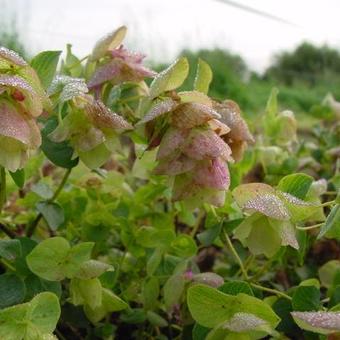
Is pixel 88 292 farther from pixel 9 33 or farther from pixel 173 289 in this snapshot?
pixel 9 33

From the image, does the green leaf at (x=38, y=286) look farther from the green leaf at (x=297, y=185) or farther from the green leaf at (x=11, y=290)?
the green leaf at (x=297, y=185)

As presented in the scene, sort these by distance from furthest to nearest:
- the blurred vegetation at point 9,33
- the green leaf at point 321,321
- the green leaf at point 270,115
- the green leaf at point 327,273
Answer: the blurred vegetation at point 9,33, the green leaf at point 270,115, the green leaf at point 327,273, the green leaf at point 321,321

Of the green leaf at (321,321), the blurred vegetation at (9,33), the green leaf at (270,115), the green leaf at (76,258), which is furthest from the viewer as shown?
the blurred vegetation at (9,33)

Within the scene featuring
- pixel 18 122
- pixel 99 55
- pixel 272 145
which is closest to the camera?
pixel 18 122

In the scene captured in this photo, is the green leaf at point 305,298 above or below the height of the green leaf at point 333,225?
below

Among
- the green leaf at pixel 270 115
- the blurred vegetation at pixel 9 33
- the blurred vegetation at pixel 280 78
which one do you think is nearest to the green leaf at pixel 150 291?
the green leaf at pixel 270 115

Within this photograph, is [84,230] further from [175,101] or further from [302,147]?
[302,147]

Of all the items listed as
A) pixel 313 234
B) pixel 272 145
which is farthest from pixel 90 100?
pixel 272 145

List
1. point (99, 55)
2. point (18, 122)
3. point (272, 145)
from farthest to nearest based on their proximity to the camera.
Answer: point (272, 145) < point (99, 55) < point (18, 122)
